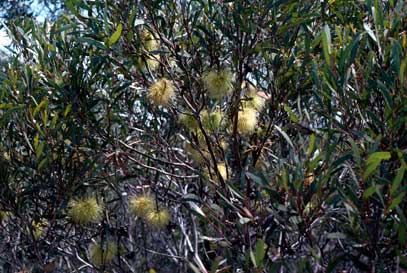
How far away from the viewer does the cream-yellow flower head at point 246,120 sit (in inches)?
121

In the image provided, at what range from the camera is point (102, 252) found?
3398 millimetres

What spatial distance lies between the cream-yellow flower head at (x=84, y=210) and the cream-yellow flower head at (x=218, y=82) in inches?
30.2

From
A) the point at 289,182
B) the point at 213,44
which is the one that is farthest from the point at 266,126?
the point at 289,182

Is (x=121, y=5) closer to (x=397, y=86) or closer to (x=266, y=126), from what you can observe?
(x=266, y=126)

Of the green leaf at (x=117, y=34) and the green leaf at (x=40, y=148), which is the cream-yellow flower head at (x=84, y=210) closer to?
the green leaf at (x=40, y=148)

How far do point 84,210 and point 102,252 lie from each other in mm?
335

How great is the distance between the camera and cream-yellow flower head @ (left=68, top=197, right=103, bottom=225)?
10.4 feet

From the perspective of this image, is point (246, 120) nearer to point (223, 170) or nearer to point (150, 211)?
point (223, 170)

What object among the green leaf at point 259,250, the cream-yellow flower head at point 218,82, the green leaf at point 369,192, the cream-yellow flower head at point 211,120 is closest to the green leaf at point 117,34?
the cream-yellow flower head at point 218,82

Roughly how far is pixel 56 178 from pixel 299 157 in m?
1.40

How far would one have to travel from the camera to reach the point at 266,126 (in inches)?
132

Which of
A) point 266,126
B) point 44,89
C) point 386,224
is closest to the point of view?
point 386,224

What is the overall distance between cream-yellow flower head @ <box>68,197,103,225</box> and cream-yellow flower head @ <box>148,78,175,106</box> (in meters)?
0.57

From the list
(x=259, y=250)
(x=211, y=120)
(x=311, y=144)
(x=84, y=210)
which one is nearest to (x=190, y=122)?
(x=211, y=120)
